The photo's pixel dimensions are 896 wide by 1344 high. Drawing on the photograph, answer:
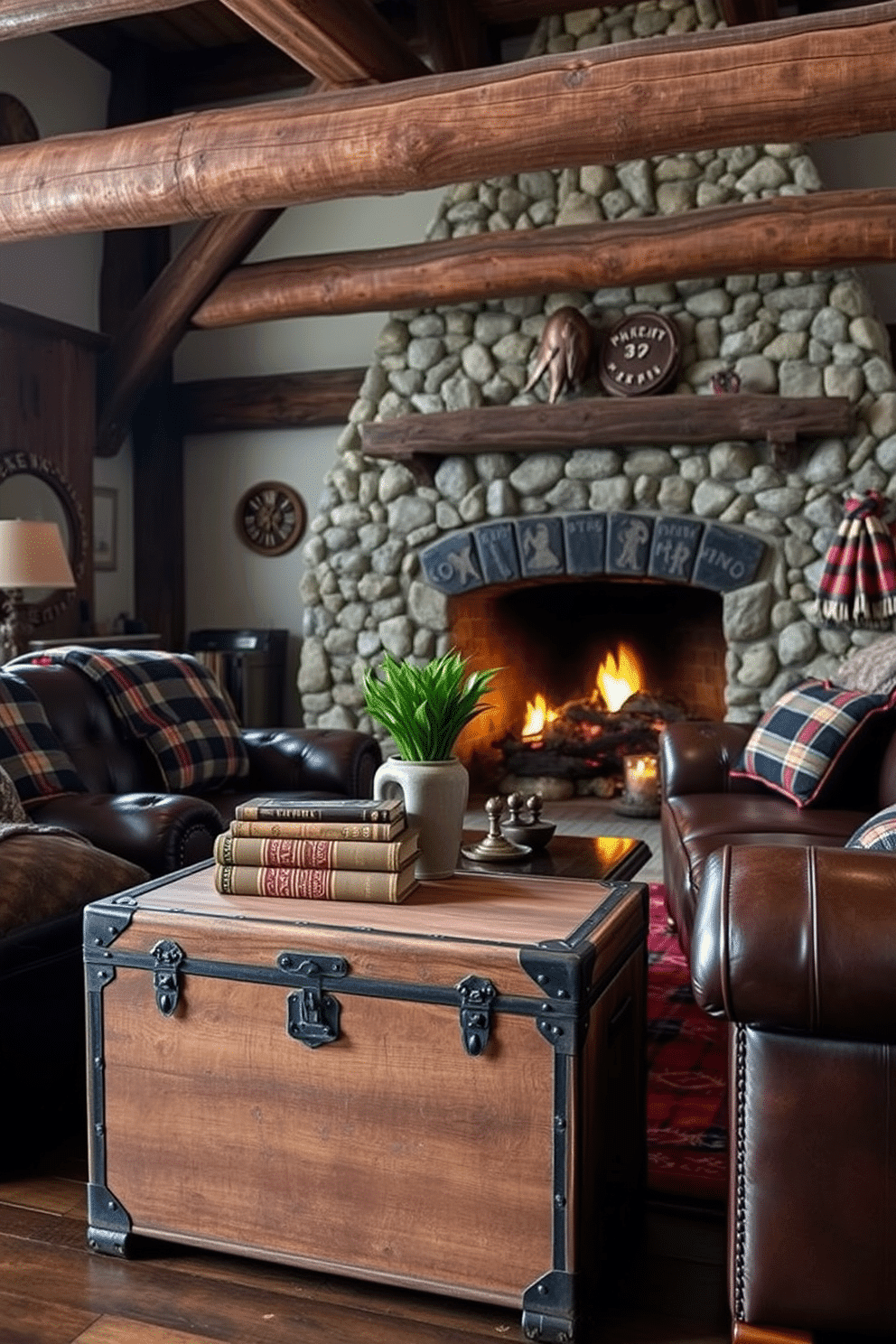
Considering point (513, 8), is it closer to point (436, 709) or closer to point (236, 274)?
point (236, 274)

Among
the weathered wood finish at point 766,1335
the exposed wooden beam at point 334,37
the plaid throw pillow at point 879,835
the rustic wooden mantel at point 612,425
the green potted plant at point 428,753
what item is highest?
the exposed wooden beam at point 334,37

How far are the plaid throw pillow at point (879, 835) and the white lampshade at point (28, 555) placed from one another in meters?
3.25

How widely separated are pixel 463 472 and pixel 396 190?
208 centimetres

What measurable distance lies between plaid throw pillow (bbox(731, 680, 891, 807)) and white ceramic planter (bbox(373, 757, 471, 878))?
160 cm

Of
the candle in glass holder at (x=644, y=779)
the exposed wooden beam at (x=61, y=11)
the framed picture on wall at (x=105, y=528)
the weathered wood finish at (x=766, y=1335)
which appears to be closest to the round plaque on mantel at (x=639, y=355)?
the candle in glass holder at (x=644, y=779)

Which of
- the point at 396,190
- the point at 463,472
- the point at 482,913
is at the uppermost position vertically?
the point at 396,190

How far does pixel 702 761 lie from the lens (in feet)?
11.9

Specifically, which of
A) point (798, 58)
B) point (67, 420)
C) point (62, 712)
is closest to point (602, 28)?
point (798, 58)

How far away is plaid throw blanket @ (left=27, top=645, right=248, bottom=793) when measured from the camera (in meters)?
3.42

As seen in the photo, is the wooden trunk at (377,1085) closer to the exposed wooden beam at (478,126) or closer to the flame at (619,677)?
the exposed wooden beam at (478,126)

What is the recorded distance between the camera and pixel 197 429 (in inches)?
269

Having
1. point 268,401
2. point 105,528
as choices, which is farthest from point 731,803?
point 105,528

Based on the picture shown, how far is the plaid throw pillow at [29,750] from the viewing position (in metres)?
2.91

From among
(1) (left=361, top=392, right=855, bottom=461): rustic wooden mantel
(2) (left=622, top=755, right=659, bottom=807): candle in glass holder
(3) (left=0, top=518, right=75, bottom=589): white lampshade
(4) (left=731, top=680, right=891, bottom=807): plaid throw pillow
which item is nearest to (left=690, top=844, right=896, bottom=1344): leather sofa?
(4) (left=731, top=680, right=891, bottom=807): plaid throw pillow
